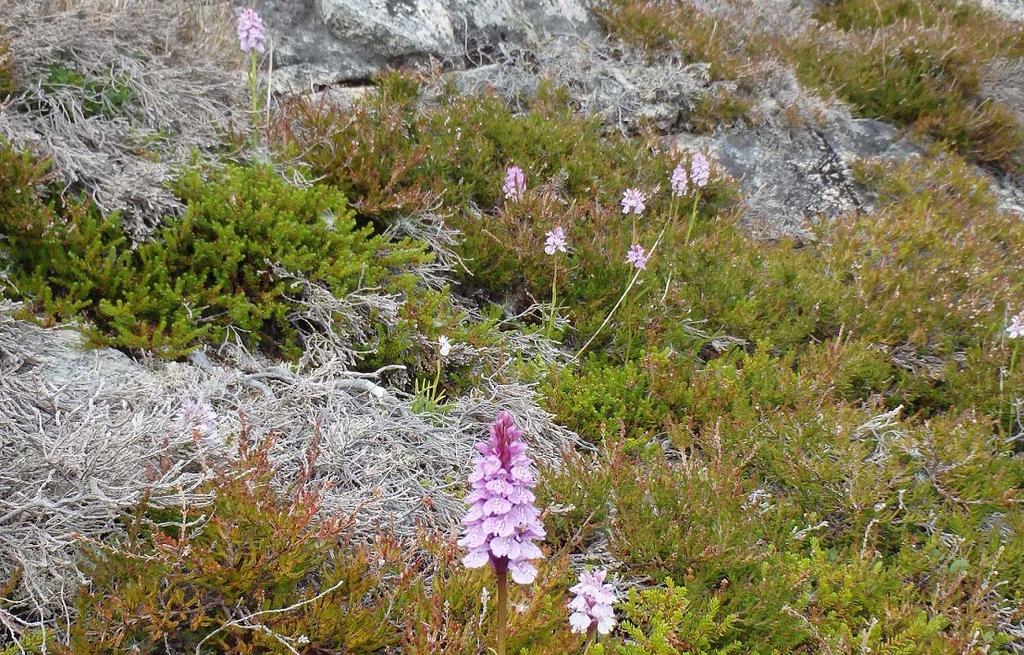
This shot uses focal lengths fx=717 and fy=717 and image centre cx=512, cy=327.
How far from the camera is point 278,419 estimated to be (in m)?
3.07

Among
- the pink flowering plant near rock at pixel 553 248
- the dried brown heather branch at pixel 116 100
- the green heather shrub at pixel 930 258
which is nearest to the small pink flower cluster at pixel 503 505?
the pink flowering plant near rock at pixel 553 248

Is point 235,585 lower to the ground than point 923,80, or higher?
lower

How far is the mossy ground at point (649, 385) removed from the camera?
233 centimetres

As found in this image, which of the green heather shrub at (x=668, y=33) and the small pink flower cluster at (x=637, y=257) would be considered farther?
the green heather shrub at (x=668, y=33)

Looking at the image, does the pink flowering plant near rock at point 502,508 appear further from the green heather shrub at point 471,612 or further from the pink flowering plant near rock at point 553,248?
the pink flowering plant near rock at point 553,248

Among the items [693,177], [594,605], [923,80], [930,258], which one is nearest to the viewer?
[594,605]

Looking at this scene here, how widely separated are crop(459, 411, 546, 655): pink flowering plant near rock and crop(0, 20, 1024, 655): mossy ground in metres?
0.63

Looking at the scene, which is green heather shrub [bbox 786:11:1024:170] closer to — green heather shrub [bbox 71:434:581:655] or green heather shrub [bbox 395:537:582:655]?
green heather shrub [bbox 395:537:582:655]

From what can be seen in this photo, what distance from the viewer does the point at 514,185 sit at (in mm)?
4582

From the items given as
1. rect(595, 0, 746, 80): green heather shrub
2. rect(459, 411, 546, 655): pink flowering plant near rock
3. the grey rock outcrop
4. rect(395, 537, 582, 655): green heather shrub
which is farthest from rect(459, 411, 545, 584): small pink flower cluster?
rect(595, 0, 746, 80): green heather shrub

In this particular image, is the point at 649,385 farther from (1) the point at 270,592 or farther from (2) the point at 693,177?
(1) the point at 270,592

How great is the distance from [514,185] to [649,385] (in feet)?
5.19

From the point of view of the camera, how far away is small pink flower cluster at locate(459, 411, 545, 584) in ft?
5.29

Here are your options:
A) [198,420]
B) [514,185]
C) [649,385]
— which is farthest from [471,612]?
[514,185]
